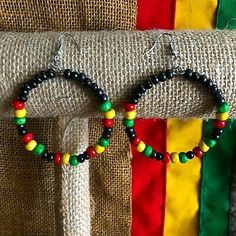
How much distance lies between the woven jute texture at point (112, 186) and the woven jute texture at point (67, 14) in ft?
0.49

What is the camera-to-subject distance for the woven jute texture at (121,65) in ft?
1.63

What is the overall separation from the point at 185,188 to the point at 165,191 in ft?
0.11

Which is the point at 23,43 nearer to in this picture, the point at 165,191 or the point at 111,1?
the point at 111,1

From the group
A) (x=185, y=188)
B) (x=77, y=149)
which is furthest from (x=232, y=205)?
(x=77, y=149)

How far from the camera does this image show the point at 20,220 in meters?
0.78

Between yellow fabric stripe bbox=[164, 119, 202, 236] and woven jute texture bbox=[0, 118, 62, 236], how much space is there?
0.61 ft

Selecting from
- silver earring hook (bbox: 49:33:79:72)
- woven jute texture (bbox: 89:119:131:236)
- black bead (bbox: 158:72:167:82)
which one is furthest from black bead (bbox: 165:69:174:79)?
woven jute texture (bbox: 89:119:131:236)

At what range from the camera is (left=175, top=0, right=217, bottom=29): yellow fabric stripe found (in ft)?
2.08

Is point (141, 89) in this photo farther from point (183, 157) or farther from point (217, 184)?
point (217, 184)

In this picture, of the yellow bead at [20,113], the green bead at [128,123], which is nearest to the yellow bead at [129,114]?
the green bead at [128,123]

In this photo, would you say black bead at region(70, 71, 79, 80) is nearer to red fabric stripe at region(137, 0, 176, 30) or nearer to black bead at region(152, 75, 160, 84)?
black bead at region(152, 75, 160, 84)

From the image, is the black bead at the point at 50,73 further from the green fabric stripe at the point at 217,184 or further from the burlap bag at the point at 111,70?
the green fabric stripe at the point at 217,184

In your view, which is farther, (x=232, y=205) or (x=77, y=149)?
(x=232, y=205)

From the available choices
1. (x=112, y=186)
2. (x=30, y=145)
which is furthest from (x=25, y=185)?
(x=30, y=145)
